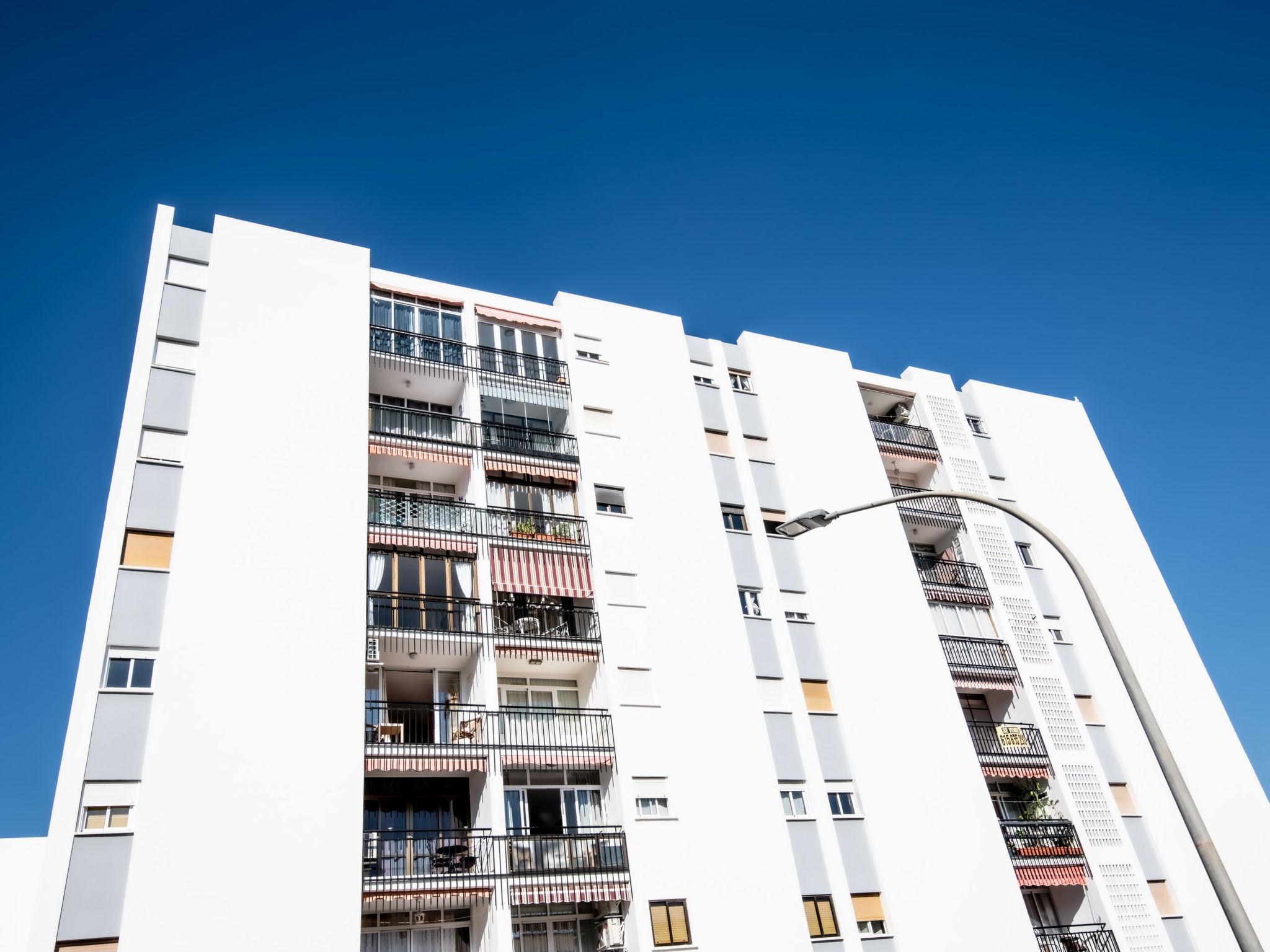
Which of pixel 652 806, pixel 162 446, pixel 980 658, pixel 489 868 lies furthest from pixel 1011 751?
pixel 162 446

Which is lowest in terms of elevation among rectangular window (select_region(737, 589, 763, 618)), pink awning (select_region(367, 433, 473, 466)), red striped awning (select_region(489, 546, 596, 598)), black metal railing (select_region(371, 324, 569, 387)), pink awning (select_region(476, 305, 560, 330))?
rectangular window (select_region(737, 589, 763, 618))

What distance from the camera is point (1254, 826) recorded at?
30.1 m

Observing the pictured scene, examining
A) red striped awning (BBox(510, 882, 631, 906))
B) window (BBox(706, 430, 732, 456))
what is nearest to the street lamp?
red striped awning (BBox(510, 882, 631, 906))

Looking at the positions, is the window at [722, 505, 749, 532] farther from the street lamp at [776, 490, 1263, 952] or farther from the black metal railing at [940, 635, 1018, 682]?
the street lamp at [776, 490, 1263, 952]

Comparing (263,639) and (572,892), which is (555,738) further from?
(263,639)

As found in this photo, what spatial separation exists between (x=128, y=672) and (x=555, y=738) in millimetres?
9633

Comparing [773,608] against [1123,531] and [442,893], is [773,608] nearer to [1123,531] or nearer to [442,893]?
[442,893]

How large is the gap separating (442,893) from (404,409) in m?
12.8

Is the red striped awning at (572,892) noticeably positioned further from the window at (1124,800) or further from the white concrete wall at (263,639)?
the window at (1124,800)

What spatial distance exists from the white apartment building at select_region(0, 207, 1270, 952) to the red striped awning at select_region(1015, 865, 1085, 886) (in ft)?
0.39

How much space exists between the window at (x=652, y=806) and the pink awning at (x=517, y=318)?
1554 cm

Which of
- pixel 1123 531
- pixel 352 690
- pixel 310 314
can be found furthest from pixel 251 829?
pixel 1123 531

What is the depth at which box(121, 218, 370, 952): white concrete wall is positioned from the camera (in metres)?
18.5

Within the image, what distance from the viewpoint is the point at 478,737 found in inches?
908
